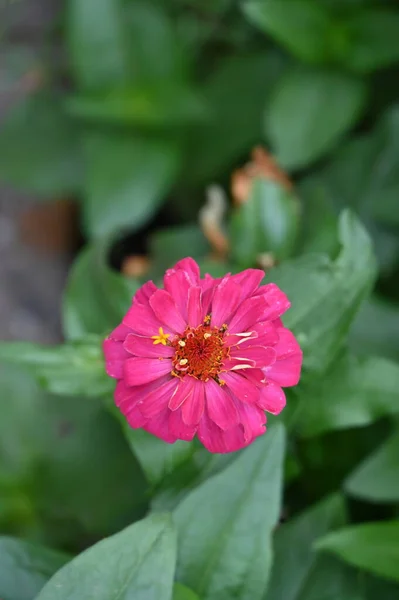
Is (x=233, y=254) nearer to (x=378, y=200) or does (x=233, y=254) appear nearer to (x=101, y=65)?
(x=378, y=200)

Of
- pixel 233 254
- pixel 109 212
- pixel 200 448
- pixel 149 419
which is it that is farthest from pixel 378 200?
pixel 149 419

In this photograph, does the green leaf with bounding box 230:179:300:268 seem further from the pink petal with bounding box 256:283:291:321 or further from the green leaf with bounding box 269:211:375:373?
the pink petal with bounding box 256:283:291:321

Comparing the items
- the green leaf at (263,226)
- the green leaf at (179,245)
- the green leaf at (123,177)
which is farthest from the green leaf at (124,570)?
the green leaf at (123,177)

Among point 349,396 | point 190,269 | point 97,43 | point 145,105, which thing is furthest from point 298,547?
point 97,43

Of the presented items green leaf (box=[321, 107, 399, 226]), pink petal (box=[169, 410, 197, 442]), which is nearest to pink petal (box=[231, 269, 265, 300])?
pink petal (box=[169, 410, 197, 442])

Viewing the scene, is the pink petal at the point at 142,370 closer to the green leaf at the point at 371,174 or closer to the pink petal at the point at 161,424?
the pink petal at the point at 161,424

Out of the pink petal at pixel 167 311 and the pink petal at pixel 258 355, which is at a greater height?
the pink petal at pixel 167 311
